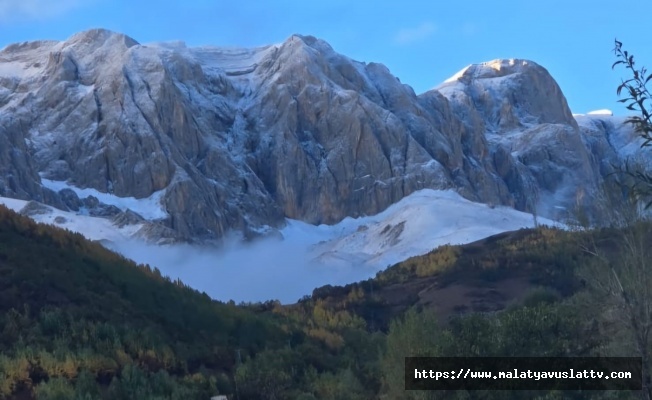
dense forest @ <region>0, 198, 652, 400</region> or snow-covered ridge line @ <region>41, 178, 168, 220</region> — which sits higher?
snow-covered ridge line @ <region>41, 178, 168, 220</region>

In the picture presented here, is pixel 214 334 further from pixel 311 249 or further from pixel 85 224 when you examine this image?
pixel 311 249

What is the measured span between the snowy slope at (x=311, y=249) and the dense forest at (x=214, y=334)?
181 ft

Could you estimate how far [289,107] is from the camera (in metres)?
158

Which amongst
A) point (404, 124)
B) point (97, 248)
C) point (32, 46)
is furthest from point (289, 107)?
point (97, 248)

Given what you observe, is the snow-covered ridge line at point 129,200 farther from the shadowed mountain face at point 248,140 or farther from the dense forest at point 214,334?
the dense forest at point 214,334

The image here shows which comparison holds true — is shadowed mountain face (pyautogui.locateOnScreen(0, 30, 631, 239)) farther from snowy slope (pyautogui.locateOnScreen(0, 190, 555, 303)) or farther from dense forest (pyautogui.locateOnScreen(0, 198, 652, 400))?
dense forest (pyautogui.locateOnScreen(0, 198, 652, 400))

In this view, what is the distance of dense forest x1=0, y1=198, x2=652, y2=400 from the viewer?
24.5 meters

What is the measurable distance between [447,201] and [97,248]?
83.3 meters

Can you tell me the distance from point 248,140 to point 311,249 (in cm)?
2376

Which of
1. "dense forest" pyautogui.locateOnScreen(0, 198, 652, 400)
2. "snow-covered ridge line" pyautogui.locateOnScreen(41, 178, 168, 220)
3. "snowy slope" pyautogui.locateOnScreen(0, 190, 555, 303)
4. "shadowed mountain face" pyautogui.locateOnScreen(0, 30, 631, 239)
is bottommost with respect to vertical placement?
"dense forest" pyautogui.locateOnScreen(0, 198, 652, 400)

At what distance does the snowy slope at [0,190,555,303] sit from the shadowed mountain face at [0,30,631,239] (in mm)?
4683

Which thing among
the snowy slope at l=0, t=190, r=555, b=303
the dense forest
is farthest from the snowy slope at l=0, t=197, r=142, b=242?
the dense forest

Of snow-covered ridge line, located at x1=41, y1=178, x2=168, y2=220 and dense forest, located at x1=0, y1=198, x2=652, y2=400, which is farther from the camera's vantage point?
snow-covered ridge line, located at x1=41, y1=178, x2=168, y2=220

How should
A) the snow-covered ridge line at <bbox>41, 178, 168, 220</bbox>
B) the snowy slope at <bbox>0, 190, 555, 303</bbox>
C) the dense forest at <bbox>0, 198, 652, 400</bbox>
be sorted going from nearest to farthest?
the dense forest at <bbox>0, 198, 652, 400</bbox>
the snowy slope at <bbox>0, 190, 555, 303</bbox>
the snow-covered ridge line at <bbox>41, 178, 168, 220</bbox>
